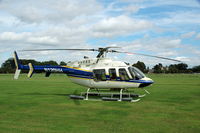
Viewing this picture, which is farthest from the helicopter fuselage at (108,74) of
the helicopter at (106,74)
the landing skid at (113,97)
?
the landing skid at (113,97)

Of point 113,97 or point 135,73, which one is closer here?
point 135,73

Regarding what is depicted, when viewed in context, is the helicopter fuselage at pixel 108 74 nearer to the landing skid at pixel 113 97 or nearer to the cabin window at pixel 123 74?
the cabin window at pixel 123 74

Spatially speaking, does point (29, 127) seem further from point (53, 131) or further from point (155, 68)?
point (155, 68)

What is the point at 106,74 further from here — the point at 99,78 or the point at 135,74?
the point at 135,74

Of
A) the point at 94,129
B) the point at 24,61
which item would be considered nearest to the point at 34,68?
the point at 94,129

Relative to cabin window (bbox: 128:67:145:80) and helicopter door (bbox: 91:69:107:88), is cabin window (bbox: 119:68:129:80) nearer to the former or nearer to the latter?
cabin window (bbox: 128:67:145:80)

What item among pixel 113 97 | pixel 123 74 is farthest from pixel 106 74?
pixel 113 97

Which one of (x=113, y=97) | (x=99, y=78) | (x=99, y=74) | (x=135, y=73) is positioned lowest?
(x=113, y=97)

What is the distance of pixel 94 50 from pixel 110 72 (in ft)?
6.21

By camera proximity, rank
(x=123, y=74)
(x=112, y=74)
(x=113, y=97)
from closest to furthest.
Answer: (x=123, y=74) < (x=112, y=74) < (x=113, y=97)

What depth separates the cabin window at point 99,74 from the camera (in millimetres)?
14398

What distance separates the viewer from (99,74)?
14508mm

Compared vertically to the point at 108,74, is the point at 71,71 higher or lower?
higher

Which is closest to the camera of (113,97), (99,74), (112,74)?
(112,74)
